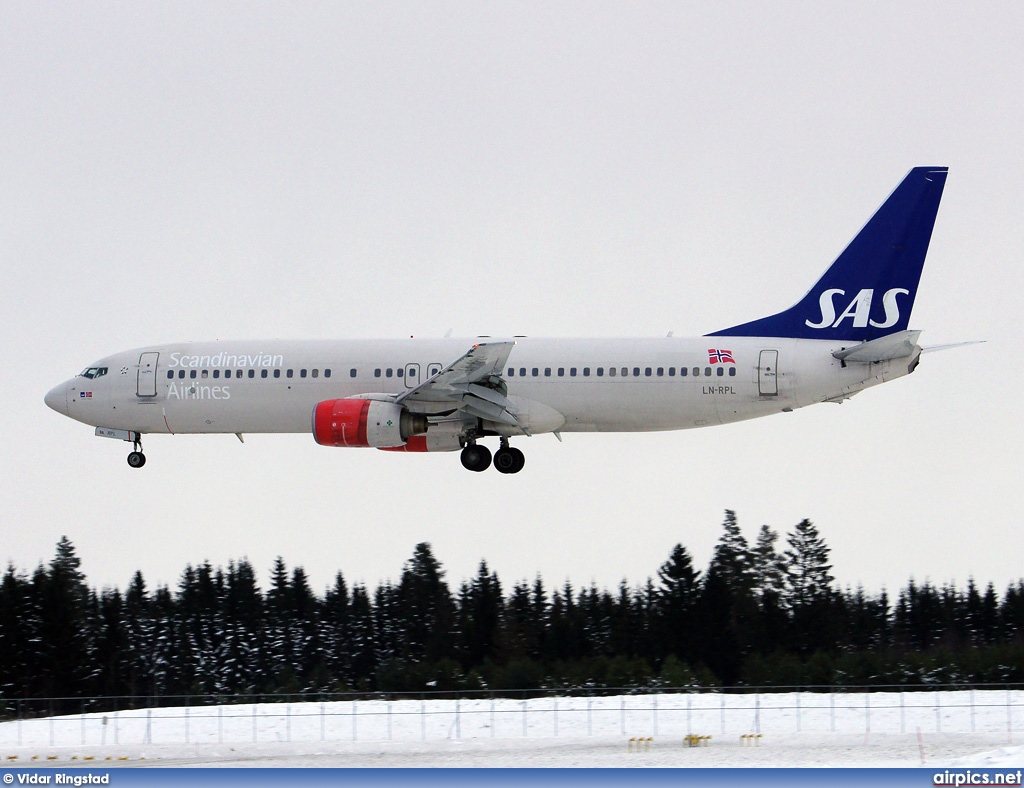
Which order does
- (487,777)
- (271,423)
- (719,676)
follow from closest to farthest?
(487,777)
(271,423)
(719,676)

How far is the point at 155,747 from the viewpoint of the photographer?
120ft

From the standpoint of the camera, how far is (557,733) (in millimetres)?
37062

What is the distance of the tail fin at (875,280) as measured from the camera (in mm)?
43781

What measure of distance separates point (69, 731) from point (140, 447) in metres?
12.3

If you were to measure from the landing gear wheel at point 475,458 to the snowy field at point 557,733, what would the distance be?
22.0 feet

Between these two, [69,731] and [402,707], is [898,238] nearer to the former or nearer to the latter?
[402,707]

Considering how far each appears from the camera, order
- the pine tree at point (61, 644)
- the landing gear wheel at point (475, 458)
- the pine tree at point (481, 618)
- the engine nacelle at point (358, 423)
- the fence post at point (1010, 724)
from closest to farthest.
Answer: the fence post at point (1010, 724) < the engine nacelle at point (358, 423) < the landing gear wheel at point (475, 458) < the pine tree at point (61, 644) < the pine tree at point (481, 618)

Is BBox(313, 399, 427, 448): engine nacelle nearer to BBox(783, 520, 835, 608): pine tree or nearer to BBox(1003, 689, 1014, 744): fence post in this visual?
BBox(1003, 689, 1014, 744): fence post

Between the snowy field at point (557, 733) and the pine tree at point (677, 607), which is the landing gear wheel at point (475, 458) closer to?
the snowy field at point (557, 733)

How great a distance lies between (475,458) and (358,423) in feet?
12.9

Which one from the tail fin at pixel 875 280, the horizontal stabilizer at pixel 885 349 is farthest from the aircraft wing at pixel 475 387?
the horizontal stabilizer at pixel 885 349

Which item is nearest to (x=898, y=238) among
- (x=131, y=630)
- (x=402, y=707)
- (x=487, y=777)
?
(x=402, y=707)

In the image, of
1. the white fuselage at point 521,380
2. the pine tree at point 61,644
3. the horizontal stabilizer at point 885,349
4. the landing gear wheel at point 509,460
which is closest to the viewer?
the horizontal stabilizer at point 885,349

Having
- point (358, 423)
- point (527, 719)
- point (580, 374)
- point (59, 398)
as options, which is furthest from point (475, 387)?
point (59, 398)
